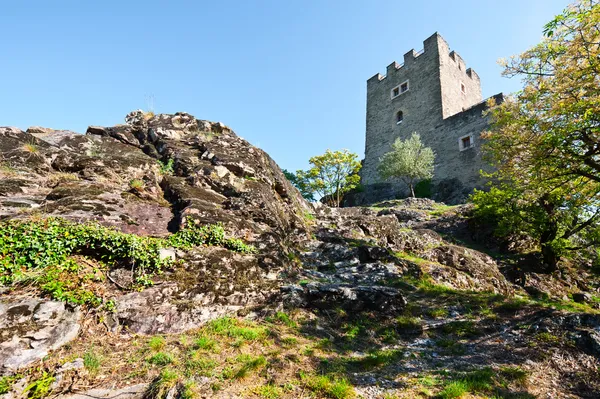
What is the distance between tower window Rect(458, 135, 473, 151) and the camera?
2431 cm

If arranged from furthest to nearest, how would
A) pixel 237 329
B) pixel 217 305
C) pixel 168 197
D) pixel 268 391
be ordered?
pixel 168 197
pixel 217 305
pixel 237 329
pixel 268 391

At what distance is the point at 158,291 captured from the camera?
4672 millimetres

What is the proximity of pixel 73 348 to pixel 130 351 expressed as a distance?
0.67 metres

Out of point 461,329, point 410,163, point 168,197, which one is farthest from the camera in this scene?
point 410,163

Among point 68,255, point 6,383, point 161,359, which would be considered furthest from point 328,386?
point 68,255

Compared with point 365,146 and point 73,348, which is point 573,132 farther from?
point 365,146

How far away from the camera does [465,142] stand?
81.6 feet

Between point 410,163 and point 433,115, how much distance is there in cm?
700

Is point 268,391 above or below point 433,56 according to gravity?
below

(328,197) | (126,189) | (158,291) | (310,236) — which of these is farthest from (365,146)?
(158,291)

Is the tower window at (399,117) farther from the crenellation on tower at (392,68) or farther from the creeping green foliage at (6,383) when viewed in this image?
the creeping green foliage at (6,383)

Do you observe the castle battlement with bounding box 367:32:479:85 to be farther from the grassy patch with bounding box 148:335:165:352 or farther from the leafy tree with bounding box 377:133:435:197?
the grassy patch with bounding box 148:335:165:352

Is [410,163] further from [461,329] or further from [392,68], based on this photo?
[461,329]

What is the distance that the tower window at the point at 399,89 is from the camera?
30403 mm
